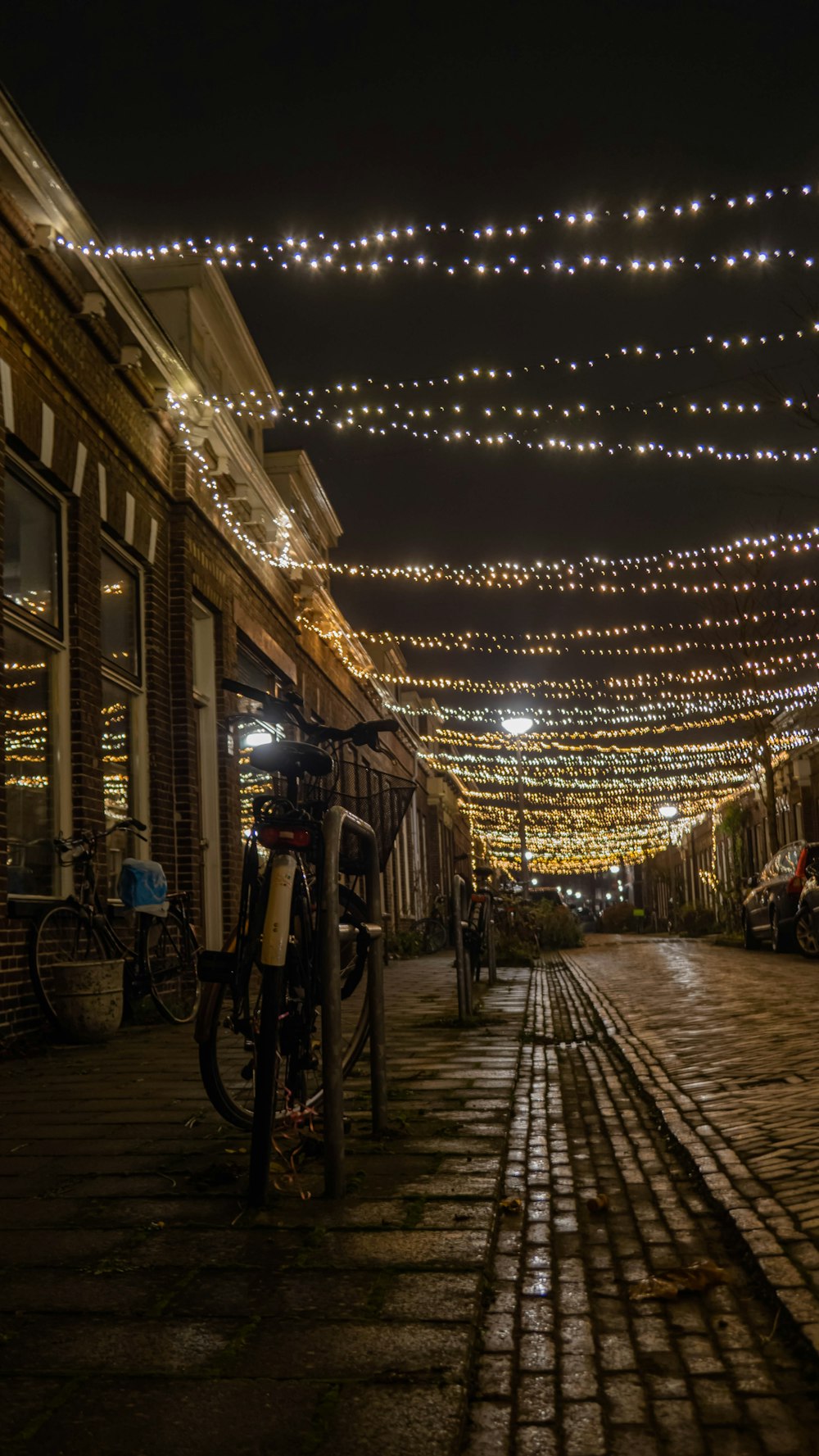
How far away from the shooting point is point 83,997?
729 centimetres

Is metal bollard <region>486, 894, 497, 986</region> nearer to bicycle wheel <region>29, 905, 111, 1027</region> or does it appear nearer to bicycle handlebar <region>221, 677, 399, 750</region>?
bicycle wheel <region>29, 905, 111, 1027</region>

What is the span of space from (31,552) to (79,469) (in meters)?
0.93

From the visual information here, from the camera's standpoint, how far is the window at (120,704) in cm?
971

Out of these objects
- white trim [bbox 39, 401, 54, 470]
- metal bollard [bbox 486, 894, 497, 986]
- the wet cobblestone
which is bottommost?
the wet cobblestone

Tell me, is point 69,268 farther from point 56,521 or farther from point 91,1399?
point 91,1399

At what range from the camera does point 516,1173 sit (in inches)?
154

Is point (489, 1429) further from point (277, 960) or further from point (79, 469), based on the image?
point (79, 469)

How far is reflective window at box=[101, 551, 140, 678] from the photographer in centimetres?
994

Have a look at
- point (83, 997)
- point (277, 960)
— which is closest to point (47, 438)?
point (83, 997)

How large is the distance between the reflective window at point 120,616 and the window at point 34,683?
108 centimetres

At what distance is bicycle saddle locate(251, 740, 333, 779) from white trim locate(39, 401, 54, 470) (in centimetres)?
494

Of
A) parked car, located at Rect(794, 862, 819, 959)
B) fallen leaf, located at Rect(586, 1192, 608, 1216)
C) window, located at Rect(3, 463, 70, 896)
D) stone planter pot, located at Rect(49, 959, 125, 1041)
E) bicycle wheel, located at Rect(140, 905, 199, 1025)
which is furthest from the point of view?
parked car, located at Rect(794, 862, 819, 959)

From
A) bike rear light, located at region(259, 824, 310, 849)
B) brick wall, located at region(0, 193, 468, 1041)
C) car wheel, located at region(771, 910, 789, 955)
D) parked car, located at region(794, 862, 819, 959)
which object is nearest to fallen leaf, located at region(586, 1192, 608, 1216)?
bike rear light, located at region(259, 824, 310, 849)

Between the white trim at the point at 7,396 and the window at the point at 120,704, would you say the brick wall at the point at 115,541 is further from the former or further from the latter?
the window at the point at 120,704
